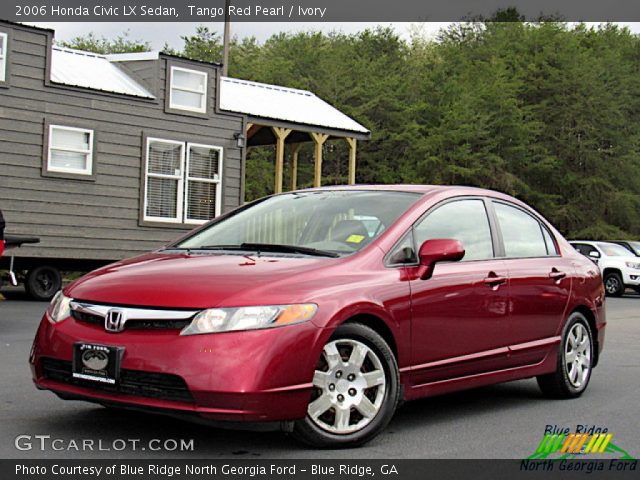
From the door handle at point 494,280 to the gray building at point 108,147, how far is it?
12.1 m

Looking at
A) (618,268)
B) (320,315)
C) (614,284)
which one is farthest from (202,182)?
(320,315)

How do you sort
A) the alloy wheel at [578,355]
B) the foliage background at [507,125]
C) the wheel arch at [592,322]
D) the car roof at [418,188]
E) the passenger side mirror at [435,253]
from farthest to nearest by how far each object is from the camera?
1. the foliage background at [507,125]
2. the wheel arch at [592,322]
3. the alloy wheel at [578,355]
4. the car roof at [418,188]
5. the passenger side mirror at [435,253]

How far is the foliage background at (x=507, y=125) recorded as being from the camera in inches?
1971

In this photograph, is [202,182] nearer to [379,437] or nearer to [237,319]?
[379,437]

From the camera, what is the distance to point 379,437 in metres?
5.89

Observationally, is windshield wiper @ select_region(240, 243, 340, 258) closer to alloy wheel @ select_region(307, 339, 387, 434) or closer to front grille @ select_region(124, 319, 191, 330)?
alloy wheel @ select_region(307, 339, 387, 434)

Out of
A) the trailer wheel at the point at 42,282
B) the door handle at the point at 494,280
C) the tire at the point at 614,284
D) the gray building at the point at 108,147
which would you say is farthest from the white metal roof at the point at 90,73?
the tire at the point at 614,284

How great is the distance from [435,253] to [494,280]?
2.85 ft

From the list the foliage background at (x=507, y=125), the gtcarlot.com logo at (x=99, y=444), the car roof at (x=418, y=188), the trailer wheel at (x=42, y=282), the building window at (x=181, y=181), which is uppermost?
the foliage background at (x=507, y=125)

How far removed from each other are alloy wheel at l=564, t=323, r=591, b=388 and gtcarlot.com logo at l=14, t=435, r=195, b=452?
3418mm

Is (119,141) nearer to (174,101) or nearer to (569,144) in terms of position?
(174,101)

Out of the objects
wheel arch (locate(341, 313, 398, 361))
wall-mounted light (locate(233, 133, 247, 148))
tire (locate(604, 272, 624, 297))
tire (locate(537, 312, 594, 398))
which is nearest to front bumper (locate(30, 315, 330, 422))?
wheel arch (locate(341, 313, 398, 361))

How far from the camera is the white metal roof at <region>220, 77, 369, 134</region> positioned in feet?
77.3

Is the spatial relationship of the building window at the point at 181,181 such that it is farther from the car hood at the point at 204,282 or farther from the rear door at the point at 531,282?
the car hood at the point at 204,282
